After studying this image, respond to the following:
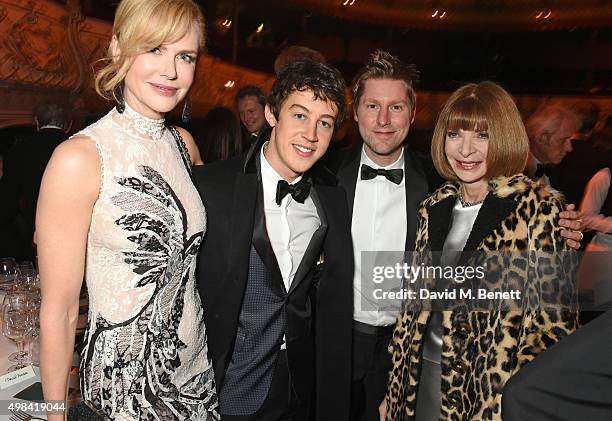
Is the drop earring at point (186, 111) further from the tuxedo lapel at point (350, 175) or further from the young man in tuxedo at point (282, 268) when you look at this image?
the tuxedo lapel at point (350, 175)

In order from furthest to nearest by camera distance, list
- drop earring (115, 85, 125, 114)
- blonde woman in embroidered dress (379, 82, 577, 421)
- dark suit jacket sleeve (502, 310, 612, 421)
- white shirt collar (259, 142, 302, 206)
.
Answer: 1. white shirt collar (259, 142, 302, 206)
2. blonde woman in embroidered dress (379, 82, 577, 421)
3. drop earring (115, 85, 125, 114)
4. dark suit jacket sleeve (502, 310, 612, 421)

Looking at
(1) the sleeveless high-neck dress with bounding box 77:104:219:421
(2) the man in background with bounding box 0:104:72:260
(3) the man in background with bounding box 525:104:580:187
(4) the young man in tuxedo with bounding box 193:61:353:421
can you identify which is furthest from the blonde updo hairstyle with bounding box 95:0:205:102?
(3) the man in background with bounding box 525:104:580:187

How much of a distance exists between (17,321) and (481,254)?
69.9 inches

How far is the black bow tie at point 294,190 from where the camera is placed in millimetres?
1989

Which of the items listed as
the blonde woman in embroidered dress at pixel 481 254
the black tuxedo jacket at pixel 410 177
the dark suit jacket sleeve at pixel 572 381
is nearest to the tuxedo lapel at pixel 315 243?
the black tuxedo jacket at pixel 410 177

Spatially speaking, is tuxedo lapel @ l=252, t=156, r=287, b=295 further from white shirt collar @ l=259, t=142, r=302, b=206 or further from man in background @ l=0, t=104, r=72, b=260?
man in background @ l=0, t=104, r=72, b=260

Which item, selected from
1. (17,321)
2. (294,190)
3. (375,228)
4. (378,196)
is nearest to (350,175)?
(378,196)

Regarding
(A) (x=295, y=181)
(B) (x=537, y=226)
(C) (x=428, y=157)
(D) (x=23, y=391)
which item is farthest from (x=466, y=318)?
(D) (x=23, y=391)

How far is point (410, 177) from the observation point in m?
2.49

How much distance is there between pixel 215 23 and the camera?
9.18 meters

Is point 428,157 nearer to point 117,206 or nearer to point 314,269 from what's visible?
point 314,269

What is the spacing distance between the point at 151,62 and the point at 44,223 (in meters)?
0.57

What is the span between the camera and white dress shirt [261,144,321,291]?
2.02 m

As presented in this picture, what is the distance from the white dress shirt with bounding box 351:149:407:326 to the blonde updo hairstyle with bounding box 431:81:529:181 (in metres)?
0.60
